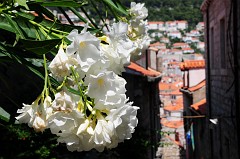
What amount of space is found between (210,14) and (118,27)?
1020cm

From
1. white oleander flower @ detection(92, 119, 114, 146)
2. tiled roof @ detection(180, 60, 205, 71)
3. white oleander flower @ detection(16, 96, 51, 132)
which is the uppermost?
white oleander flower @ detection(16, 96, 51, 132)

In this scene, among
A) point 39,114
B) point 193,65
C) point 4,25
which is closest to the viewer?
point 39,114

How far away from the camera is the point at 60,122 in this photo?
937 millimetres

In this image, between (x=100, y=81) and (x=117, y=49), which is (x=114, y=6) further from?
(x=100, y=81)

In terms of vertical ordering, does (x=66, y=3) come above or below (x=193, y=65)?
above

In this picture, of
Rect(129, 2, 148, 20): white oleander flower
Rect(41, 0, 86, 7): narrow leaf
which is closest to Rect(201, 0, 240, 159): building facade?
Rect(129, 2, 148, 20): white oleander flower

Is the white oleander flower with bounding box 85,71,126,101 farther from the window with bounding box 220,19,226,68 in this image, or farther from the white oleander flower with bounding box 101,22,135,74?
the window with bounding box 220,19,226,68

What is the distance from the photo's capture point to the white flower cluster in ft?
3.03

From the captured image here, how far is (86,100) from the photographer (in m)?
0.98

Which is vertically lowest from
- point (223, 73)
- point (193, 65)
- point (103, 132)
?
point (193, 65)

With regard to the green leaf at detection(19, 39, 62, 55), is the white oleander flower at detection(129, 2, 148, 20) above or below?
above

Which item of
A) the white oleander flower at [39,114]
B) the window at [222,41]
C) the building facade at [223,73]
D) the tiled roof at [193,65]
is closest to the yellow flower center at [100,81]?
the white oleander flower at [39,114]

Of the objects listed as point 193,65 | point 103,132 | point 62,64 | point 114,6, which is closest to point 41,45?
point 62,64

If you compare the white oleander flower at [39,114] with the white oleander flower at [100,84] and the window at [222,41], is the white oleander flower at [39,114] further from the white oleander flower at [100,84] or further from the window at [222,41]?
the window at [222,41]
